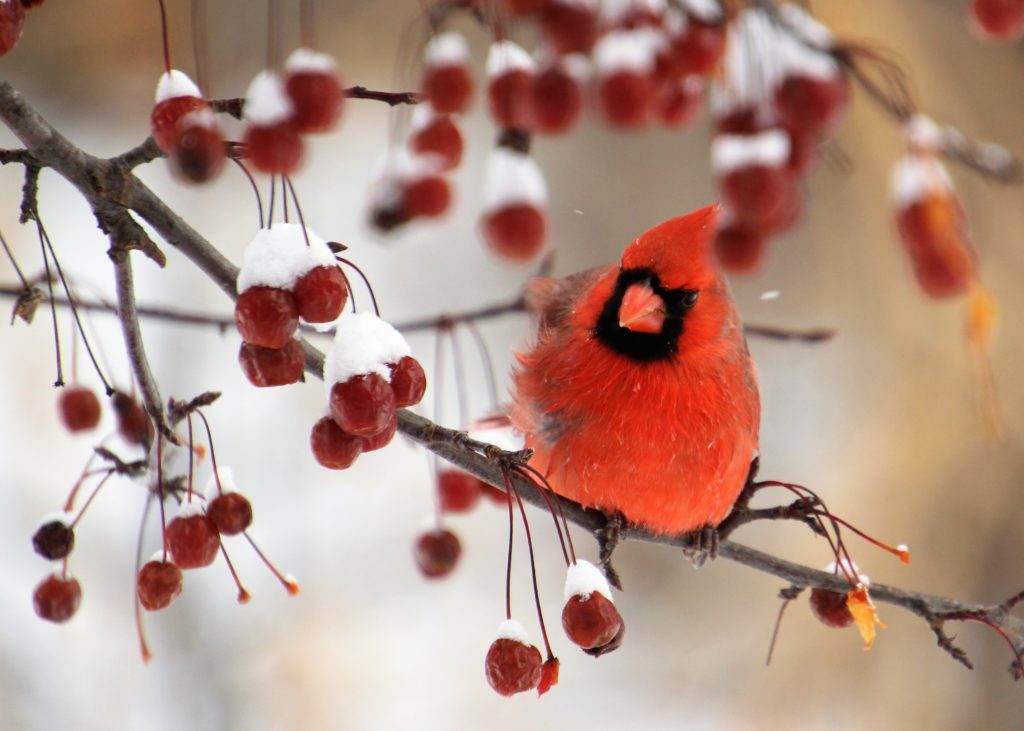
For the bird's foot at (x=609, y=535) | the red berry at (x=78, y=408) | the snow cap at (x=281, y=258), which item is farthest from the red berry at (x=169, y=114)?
the bird's foot at (x=609, y=535)

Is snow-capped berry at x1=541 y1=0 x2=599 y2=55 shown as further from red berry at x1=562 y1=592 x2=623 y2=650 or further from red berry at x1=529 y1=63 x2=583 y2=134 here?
red berry at x1=562 y1=592 x2=623 y2=650

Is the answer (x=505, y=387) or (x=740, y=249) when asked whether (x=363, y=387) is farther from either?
(x=505, y=387)

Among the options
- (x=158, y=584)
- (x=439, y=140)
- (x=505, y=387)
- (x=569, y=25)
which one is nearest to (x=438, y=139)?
(x=439, y=140)

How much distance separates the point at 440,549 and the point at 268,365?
0.63 m

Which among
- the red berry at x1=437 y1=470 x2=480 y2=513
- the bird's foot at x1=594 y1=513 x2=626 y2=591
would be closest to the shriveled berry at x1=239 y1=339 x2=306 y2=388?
the bird's foot at x1=594 y1=513 x2=626 y2=591

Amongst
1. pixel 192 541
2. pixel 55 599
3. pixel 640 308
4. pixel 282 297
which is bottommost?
pixel 55 599

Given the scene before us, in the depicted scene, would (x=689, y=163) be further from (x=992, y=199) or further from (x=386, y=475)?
(x=386, y=475)

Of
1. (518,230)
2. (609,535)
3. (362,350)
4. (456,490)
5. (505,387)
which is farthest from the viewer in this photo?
(505,387)

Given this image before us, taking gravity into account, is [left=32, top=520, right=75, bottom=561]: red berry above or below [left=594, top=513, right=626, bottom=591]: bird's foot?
below

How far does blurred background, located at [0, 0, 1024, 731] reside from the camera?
274 centimetres

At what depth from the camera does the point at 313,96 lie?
90 centimetres

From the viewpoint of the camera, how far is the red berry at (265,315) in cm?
86

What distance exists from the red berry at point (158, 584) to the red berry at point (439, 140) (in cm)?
51

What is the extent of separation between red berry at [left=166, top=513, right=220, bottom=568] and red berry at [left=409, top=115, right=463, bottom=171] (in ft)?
1.49
